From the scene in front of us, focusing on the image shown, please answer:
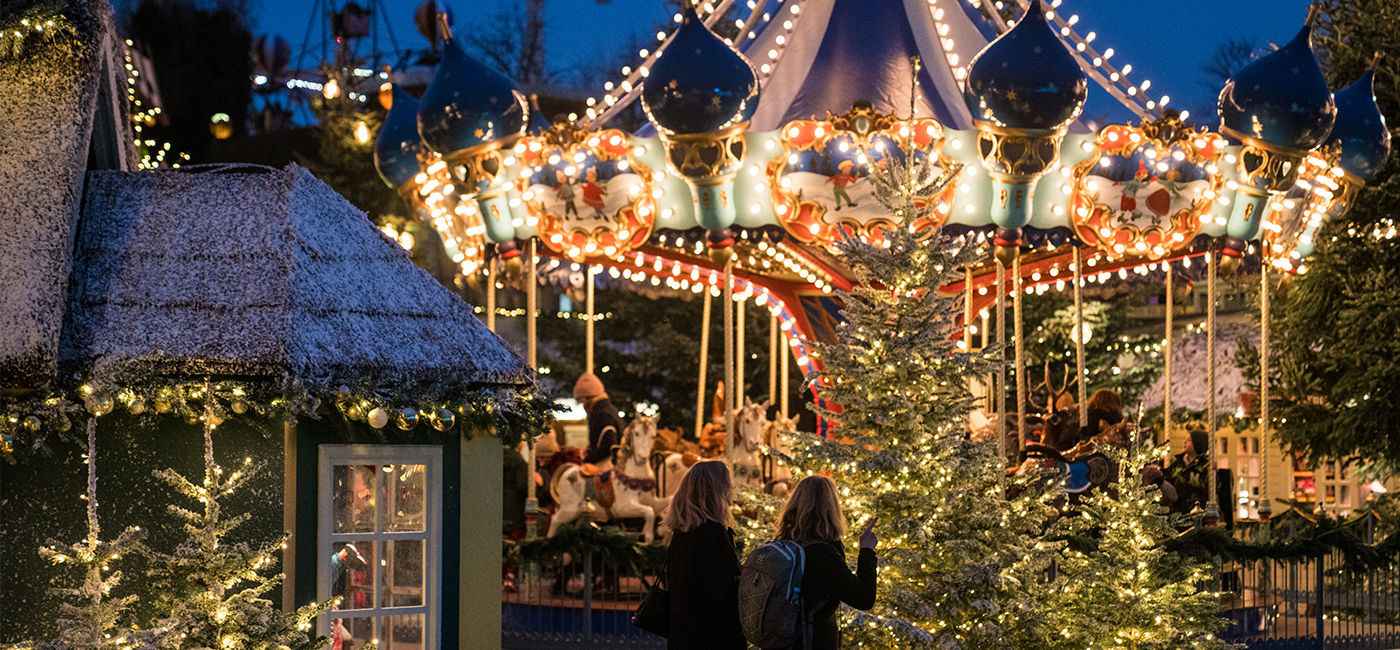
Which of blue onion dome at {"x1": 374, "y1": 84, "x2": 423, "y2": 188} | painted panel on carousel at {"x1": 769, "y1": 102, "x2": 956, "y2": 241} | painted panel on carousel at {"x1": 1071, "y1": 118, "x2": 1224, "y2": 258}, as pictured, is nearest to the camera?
painted panel on carousel at {"x1": 769, "y1": 102, "x2": 956, "y2": 241}

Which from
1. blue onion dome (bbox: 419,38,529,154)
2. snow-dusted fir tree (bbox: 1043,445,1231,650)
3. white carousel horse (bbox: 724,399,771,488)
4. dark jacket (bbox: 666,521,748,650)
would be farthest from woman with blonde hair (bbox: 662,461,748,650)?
white carousel horse (bbox: 724,399,771,488)

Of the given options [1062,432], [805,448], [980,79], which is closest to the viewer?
[805,448]

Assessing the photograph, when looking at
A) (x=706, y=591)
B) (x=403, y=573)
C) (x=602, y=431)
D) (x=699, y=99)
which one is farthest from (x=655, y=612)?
(x=602, y=431)

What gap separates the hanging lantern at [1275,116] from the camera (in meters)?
11.1

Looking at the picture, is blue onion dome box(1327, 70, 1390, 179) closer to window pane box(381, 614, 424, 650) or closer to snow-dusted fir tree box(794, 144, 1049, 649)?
snow-dusted fir tree box(794, 144, 1049, 649)

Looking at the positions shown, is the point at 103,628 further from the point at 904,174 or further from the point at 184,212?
the point at 904,174

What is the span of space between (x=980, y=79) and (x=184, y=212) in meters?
5.63

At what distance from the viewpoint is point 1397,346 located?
53.1 feet

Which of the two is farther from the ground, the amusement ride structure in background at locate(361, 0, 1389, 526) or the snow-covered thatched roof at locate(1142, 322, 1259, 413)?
the amusement ride structure in background at locate(361, 0, 1389, 526)

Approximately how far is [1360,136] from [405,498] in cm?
895

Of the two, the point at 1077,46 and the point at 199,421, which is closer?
the point at 199,421

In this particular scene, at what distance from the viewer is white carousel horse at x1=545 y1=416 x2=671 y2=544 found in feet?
43.5

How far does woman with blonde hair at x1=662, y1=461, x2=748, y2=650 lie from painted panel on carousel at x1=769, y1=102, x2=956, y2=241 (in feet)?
17.1

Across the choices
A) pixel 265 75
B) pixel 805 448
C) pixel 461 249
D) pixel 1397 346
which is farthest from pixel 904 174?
pixel 265 75
